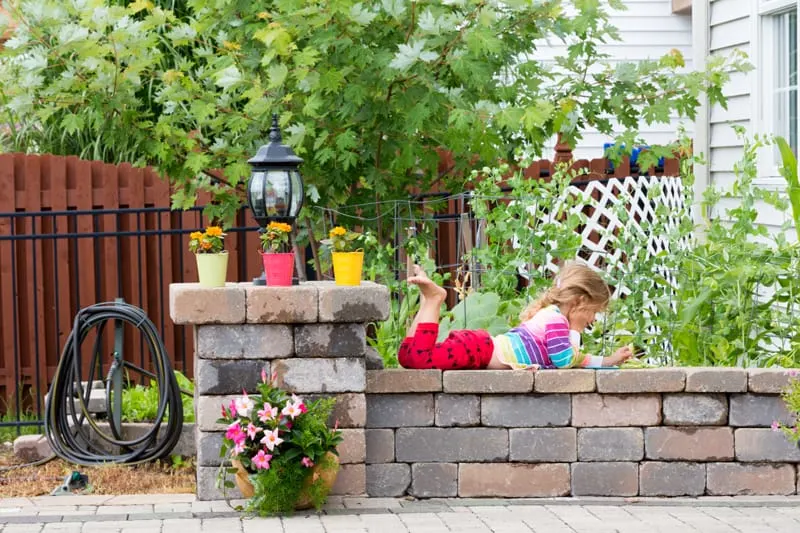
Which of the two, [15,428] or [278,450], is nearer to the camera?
[278,450]

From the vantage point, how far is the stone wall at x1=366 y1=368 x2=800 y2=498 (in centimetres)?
606

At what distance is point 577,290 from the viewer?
6188 mm

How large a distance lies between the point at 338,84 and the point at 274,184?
821mm

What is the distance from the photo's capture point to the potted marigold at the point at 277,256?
594 centimetres

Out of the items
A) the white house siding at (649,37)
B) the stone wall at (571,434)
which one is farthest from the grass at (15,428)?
the white house siding at (649,37)


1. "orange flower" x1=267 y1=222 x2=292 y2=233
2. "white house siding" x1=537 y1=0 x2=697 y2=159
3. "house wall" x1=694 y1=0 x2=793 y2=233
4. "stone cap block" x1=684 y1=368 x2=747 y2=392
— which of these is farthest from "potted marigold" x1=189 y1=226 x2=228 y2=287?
"white house siding" x1=537 y1=0 x2=697 y2=159

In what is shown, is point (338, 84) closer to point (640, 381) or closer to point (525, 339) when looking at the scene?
point (525, 339)

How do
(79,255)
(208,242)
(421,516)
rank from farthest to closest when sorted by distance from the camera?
(79,255), (208,242), (421,516)

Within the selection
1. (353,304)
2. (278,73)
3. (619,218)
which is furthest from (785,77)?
(353,304)

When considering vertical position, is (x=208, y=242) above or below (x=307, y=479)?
above

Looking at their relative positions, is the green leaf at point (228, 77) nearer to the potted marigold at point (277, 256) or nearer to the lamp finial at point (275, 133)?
the lamp finial at point (275, 133)

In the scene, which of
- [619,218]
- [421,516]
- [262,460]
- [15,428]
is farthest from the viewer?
[15,428]

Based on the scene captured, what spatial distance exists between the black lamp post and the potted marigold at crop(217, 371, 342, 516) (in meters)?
0.86

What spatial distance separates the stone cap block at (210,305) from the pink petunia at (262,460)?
0.62 meters
